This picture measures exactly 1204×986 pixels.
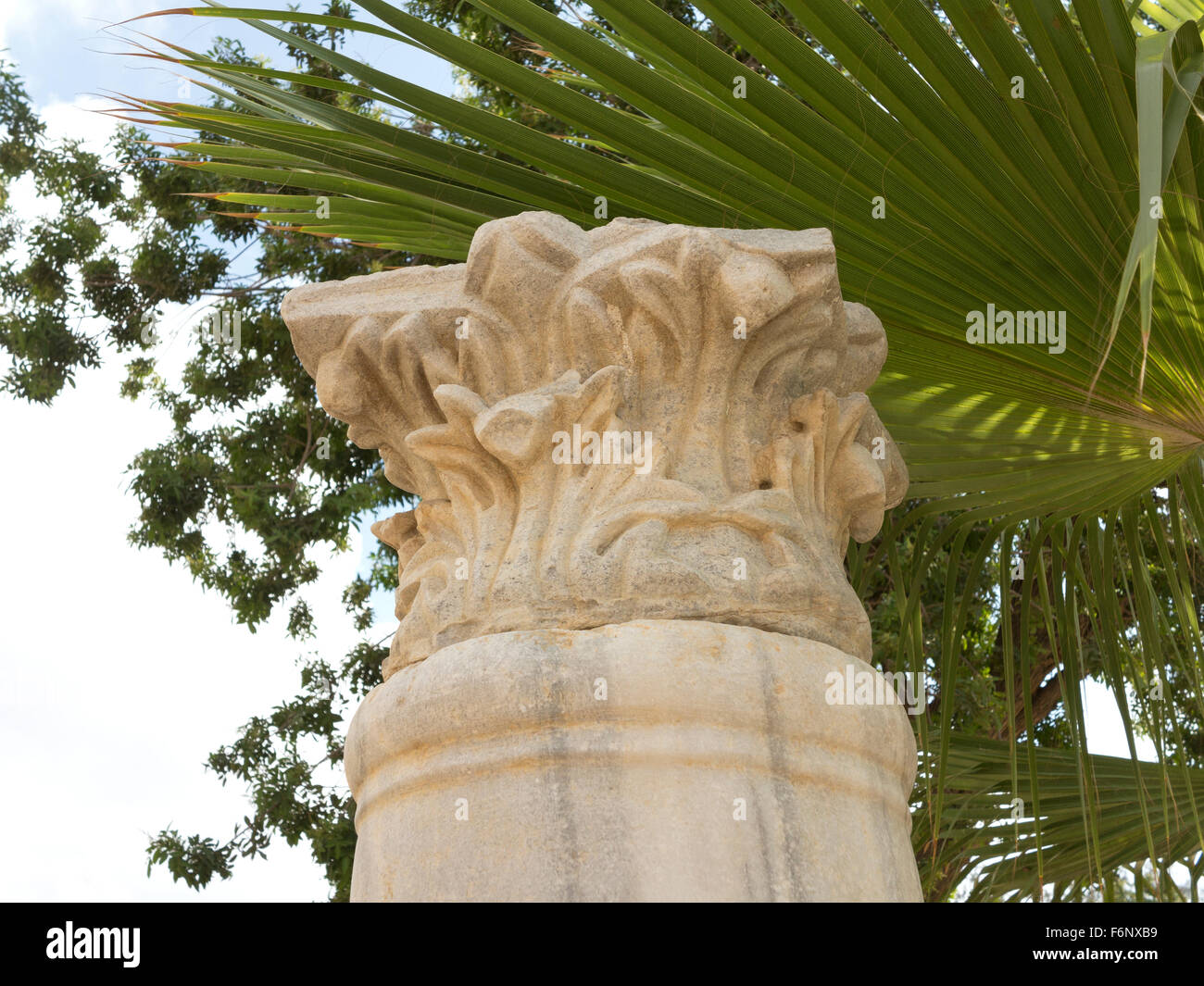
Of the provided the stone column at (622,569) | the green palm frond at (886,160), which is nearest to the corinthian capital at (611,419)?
the stone column at (622,569)

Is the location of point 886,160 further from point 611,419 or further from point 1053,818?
point 1053,818

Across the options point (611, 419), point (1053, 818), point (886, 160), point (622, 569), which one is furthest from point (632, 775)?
point (1053, 818)

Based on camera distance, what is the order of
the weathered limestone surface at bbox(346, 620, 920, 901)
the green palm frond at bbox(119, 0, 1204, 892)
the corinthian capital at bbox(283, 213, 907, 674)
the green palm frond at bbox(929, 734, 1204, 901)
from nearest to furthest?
the weathered limestone surface at bbox(346, 620, 920, 901) < the corinthian capital at bbox(283, 213, 907, 674) < the green palm frond at bbox(119, 0, 1204, 892) < the green palm frond at bbox(929, 734, 1204, 901)

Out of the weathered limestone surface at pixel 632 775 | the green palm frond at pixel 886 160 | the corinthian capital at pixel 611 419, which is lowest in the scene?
the weathered limestone surface at pixel 632 775

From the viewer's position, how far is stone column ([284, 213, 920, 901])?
81.7 inches

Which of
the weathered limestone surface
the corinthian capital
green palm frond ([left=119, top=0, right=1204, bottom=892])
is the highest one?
green palm frond ([left=119, top=0, right=1204, bottom=892])

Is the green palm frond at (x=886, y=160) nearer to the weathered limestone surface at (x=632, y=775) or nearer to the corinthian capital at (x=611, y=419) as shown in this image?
the corinthian capital at (x=611, y=419)

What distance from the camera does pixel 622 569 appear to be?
2264 millimetres

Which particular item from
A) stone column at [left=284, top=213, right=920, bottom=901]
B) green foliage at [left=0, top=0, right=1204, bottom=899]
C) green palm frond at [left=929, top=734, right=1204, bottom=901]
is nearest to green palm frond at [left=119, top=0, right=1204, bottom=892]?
green foliage at [left=0, top=0, right=1204, bottom=899]

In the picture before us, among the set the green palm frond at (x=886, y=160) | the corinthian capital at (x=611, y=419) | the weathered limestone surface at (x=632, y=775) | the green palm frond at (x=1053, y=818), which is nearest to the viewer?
the weathered limestone surface at (x=632, y=775)

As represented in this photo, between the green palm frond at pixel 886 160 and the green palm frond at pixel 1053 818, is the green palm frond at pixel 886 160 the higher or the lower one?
the higher one

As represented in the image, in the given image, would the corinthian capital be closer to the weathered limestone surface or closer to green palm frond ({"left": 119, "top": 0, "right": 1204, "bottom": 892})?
the weathered limestone surface

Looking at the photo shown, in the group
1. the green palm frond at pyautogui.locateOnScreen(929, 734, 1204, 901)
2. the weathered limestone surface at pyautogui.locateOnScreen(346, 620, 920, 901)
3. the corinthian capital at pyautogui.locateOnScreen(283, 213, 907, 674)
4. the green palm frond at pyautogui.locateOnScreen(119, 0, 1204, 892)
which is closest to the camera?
the weathered limestone surface at pyautogui.locateOnScreen(346, 620, 920, 901)

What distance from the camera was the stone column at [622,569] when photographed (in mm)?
2076
